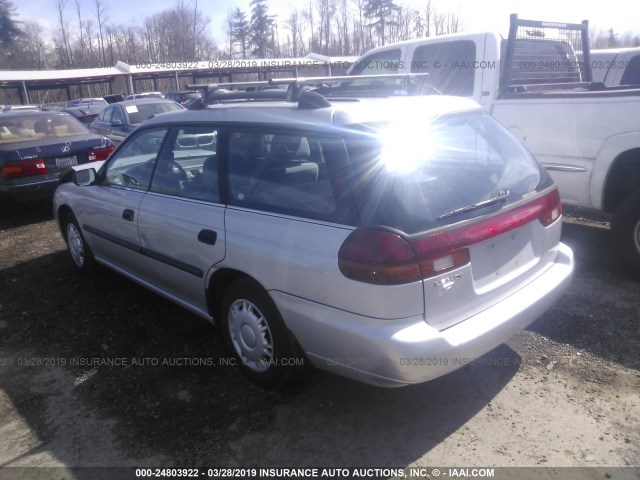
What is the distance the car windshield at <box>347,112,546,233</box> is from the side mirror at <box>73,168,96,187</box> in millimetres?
2925

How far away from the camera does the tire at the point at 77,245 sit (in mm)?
4969

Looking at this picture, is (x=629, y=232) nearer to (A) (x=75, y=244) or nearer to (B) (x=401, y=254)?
(B) (x=401, y=254)

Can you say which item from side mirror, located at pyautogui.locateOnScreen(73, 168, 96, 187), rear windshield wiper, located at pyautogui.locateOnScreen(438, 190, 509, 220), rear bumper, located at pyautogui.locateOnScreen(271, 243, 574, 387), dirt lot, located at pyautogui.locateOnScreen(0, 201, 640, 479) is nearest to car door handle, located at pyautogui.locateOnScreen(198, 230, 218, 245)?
rear bumper, located at pyautogui.locateOnScreen(271, 243, 574, 387)

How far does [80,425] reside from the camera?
2932mm

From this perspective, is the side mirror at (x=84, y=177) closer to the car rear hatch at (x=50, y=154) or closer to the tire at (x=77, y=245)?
the tire at (x=77, y=245)

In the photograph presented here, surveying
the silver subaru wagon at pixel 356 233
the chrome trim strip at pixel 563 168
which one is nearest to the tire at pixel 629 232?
the chrome trim strip at pixel 563 168

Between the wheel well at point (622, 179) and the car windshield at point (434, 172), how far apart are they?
67.4 inches

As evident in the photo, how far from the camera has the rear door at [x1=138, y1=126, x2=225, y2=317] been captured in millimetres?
3188

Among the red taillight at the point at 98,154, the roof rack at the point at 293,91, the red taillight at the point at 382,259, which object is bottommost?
the red taillight at the point at 98,154

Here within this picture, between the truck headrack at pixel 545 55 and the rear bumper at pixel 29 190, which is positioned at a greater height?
the truck headrack at pixel 545 55

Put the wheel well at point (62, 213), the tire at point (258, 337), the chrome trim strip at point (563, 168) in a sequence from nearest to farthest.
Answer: the tire at point (258, 337), the chrome trim strip at point (563, 168), the wheel well at point (62, 213)

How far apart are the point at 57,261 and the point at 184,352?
2.92 m

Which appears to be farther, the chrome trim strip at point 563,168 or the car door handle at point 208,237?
the chrome trim strip at point 563,168

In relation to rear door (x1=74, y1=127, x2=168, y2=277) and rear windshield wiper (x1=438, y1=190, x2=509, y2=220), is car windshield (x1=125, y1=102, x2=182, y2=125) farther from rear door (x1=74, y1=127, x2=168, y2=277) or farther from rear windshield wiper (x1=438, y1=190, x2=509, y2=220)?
rear windshield wiper (x1=438, y1=190, x2=509, y2=220)
